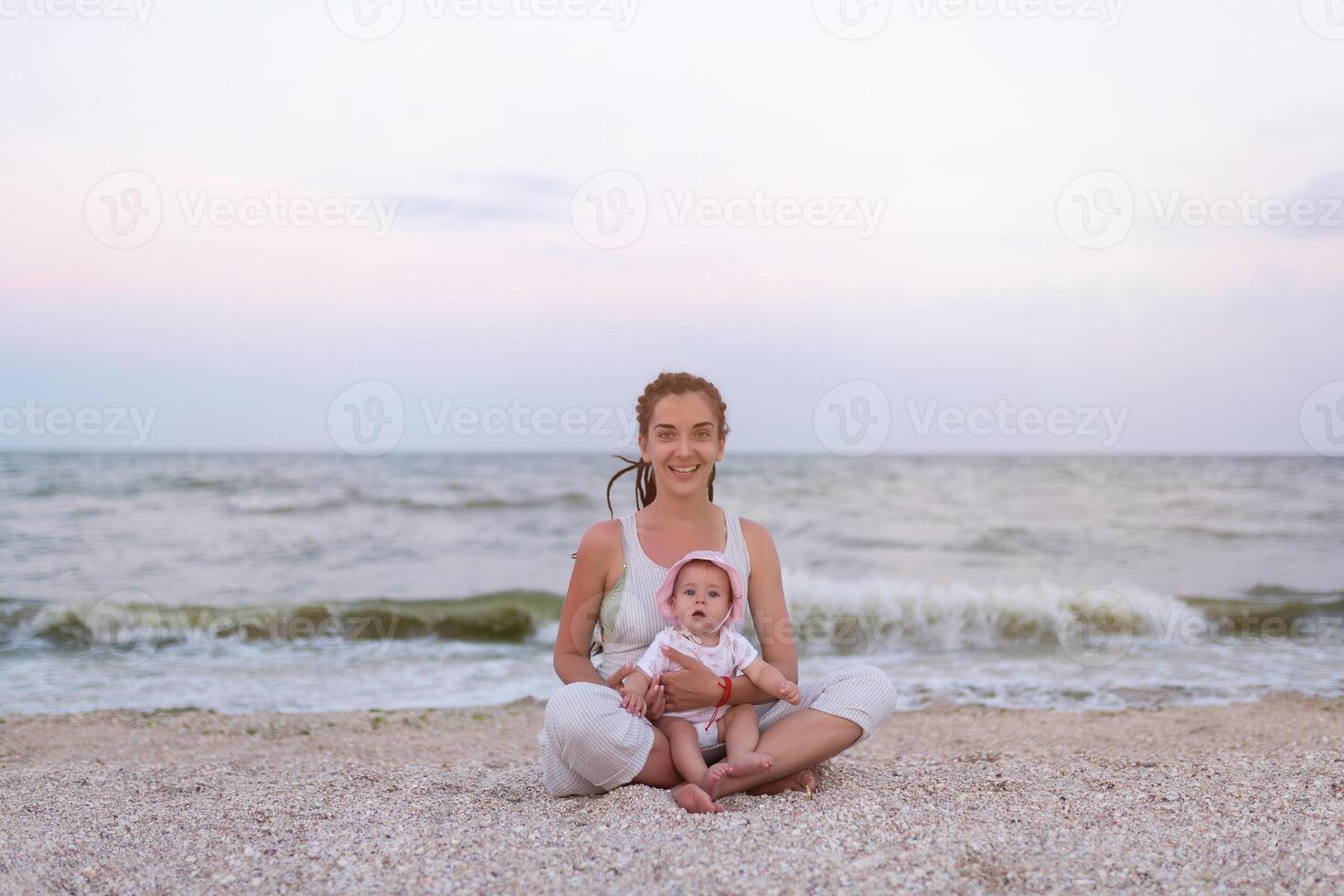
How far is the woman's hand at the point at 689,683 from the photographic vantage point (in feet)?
13.4

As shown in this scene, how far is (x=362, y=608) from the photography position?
13.4m

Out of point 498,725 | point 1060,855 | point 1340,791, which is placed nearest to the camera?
point 1060,855

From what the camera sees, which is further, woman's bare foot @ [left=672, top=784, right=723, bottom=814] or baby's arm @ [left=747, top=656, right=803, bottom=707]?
baby's arm @ [left=747, top=656, right=803, bottom=707]

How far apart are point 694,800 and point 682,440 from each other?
147 centimetres

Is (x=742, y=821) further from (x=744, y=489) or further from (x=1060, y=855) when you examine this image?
(x=744, y=489)

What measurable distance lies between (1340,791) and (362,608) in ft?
37.2

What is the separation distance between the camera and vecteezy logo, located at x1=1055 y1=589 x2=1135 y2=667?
10.7m

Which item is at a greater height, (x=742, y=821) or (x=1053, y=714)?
(x=742, y=821)

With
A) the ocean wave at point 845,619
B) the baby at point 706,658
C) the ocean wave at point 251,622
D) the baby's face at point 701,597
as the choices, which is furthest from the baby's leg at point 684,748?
the ocean wave at point 251,622

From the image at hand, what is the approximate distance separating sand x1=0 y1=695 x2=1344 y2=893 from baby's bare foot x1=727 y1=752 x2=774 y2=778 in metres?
0.15

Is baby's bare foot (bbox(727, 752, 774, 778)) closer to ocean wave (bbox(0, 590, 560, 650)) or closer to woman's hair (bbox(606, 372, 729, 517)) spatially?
woman's hair (bbox(606, 372, 729, 517))

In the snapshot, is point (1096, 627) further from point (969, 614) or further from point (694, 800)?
point (694, 800)

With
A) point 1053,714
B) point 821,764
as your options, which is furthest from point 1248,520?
point 821,764

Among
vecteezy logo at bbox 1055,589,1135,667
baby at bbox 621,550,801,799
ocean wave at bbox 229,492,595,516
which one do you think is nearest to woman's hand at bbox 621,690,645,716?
baby at bbox 621,550,801,799
